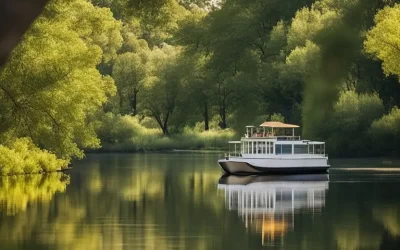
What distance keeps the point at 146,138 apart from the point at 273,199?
2117 inches

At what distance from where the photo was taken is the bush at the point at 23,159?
4434 cm

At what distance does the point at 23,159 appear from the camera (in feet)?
→ 152

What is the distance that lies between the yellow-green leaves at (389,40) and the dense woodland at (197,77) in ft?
0.29

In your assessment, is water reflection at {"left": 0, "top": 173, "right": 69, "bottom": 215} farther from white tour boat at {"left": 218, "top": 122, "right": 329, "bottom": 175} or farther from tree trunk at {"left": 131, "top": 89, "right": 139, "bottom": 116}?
tree trunk at {"left": 131, "top": 89, "right": 139, "bottom": 116}

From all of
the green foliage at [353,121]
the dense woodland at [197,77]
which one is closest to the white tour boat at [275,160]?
the dense woodland at [197,77]

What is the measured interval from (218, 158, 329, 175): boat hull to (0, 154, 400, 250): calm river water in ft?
3.86

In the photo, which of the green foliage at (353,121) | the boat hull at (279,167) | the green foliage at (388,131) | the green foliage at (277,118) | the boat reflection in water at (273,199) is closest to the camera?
the boat reflection in water at (273,199)

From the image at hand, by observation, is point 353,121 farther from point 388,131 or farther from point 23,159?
point 23,159

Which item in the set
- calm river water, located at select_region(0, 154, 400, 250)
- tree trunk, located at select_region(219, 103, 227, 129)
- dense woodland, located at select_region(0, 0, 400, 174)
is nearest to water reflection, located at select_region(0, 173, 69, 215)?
calm river water, located at select_region(0, 154, 400, 250)

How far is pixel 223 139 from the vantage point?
86875mm

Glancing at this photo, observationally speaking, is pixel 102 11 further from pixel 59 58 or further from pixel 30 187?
pixel 30 187

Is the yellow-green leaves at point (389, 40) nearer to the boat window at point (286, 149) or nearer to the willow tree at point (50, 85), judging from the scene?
the boat window at point (286, 149)

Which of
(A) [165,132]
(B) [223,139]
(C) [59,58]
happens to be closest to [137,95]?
(A) [165,132]

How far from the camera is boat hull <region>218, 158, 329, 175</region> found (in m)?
52.1
